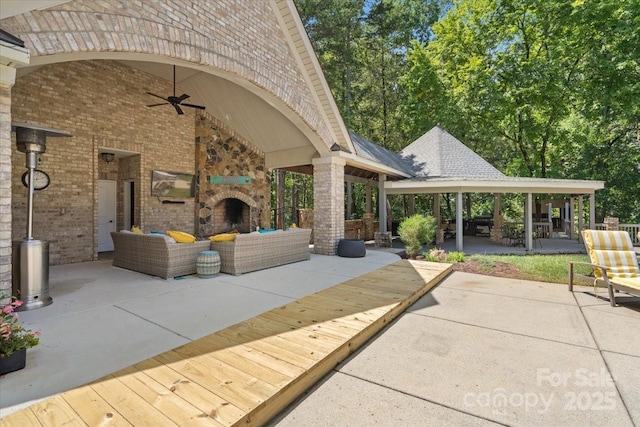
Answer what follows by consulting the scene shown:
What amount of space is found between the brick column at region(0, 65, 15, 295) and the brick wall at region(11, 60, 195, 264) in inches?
192

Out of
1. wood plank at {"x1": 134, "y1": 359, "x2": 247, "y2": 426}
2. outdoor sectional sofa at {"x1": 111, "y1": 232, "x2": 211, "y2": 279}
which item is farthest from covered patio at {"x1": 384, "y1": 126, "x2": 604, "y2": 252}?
wood plank at {"x1": 134, "y1": 359, "x2": 247, "y2": 426}

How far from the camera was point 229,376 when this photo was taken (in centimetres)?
239

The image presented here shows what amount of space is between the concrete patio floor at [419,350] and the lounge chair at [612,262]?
349 mm

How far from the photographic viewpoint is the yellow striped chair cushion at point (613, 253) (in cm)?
518

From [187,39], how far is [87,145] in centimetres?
495

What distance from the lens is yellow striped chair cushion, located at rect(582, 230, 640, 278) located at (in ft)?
17.0

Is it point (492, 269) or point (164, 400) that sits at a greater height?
point (164, 400)

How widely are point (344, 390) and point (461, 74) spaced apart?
18096 millimetres

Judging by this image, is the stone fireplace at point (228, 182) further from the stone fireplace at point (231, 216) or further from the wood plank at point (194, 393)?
the wood plank at point (194, 393)

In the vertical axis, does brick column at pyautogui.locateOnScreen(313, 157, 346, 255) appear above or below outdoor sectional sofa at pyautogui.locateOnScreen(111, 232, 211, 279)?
above

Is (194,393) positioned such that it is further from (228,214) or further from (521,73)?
(521,73)

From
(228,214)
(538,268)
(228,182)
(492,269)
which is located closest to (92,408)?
(492,269)

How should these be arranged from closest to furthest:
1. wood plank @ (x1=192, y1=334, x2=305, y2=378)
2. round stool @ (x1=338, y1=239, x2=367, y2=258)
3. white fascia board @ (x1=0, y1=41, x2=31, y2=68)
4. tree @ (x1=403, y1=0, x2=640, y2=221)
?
wood plank @ (x1=192, y1=334, x2=305, y2=378)
white fascia board @ (x1=0, y1=41, x2=31, y2=68)
round stool @ (x1=338, y1=239, x2=367, y2=258)
tree @ (x1=403, y1=0, x2=640, y2=221)

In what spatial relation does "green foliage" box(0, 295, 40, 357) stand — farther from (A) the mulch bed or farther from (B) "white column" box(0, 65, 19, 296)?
(A) the mulch bed
